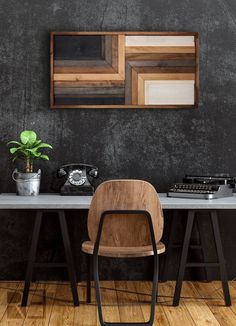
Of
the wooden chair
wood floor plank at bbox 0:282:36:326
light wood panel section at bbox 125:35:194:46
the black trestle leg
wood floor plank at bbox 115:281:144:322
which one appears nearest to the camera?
the wooden chair

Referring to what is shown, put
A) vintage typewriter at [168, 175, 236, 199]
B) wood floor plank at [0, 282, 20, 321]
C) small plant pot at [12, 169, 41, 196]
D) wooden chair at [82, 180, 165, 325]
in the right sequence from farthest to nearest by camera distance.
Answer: small plant pot at [12, 169, 41, 196]
vintage typewriter at [168, 175, 236, 199]
wood floor plank at [0, 282, 20, 321]
wooden chair at [82, 180, 165, 325]

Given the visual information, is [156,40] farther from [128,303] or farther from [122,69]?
[128,303]

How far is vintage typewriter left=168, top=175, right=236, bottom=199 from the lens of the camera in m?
3.98

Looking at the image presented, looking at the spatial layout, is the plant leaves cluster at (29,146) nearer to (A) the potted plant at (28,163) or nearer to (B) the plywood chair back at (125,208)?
(A) the potted plant at (28,163)

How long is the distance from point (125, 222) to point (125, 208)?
114 millimetres

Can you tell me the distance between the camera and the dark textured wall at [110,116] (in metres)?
4.49

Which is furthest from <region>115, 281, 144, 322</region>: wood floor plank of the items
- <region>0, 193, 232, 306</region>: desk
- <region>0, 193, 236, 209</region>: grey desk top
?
<region>0, 193, 236, 209</region>: grey desk top

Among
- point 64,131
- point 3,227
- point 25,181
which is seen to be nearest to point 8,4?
point 64,131

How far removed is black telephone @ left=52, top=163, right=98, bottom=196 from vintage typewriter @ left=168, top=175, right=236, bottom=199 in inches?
23.7

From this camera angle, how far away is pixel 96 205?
135 inches

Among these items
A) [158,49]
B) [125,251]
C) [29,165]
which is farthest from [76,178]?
[158,49]

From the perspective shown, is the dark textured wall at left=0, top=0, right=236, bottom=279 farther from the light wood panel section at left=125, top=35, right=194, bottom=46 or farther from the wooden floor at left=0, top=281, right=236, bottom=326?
the wooden floor at left=0, top=281, right=236, bottom=326

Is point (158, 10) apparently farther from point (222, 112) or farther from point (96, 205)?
point (96, 205)

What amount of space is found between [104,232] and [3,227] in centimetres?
134
